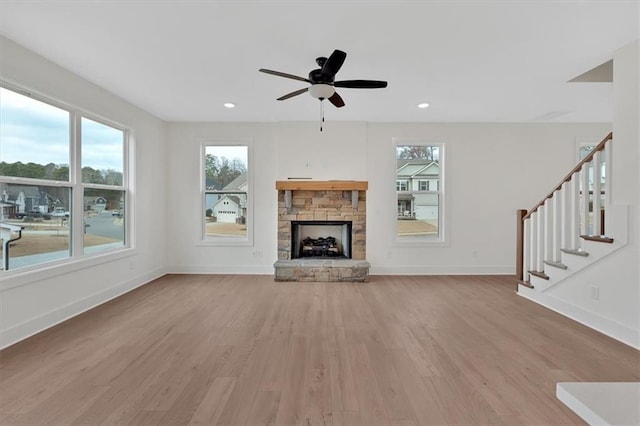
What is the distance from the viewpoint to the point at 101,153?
4129 millimetres

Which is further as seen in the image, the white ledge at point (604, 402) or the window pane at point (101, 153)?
the window pane at point (101, 153)

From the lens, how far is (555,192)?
3.92 meters

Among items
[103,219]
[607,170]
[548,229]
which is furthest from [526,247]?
[103,219]

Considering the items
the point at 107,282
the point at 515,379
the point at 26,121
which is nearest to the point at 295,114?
the point at 26,121

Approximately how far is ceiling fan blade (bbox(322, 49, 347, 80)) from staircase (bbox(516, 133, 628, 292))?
2.92 m

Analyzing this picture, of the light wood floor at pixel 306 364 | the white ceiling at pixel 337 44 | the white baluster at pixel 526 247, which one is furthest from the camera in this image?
the white baluster at pixel 526 247

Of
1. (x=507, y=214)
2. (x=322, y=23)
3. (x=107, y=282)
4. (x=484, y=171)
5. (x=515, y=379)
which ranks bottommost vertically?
(x=515, y=379)

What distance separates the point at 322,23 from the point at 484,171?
4.45 m

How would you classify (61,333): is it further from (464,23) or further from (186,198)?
(464,23)

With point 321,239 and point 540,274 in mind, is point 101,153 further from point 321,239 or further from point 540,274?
point 540,274

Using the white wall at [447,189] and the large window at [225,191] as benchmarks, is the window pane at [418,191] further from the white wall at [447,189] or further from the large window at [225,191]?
the large window at [225,191]

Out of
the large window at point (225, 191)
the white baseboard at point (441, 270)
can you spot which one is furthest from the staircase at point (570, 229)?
the large window at point (225, 191)

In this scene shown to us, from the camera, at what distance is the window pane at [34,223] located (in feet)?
9.45

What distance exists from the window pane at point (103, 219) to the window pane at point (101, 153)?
185mm
